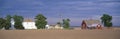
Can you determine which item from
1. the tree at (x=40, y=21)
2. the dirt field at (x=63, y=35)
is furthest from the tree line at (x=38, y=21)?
the dirt field at (x=63, y=35)

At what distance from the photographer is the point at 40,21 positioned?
80.3 m

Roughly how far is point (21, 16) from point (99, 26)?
76.5ft

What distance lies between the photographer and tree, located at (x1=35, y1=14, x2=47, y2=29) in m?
79.7

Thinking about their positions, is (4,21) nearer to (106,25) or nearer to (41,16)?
(41,16)

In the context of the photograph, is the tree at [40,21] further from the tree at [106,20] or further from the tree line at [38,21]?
the tree at [106,20]

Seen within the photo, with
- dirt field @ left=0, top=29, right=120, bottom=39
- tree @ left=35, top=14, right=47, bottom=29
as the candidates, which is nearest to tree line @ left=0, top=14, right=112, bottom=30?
tree @ left=35, top=14, right=47, bottom=29

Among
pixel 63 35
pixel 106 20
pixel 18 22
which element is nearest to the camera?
pixel 63 35

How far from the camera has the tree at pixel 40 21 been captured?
7969cm

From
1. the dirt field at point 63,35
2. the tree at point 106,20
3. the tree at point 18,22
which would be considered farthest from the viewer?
the tree at point 106,20

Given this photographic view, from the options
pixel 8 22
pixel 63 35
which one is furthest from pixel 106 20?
pixel 63 35

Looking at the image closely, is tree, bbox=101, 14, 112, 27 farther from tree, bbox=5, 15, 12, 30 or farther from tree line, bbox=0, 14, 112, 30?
tree, bbox=5, 15, 12, 30

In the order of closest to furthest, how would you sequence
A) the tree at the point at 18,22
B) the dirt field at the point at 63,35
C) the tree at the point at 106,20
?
the dirt field at the point at 63,35
the tree at the point at 18,22
the tree at the point at 106,20

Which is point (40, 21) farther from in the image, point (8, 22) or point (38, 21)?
point (8, 22)

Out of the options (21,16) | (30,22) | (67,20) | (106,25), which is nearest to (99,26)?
(106,25)
